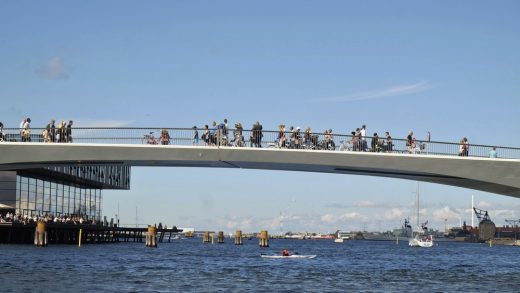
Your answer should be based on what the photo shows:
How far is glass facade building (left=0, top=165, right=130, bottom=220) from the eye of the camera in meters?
76.8

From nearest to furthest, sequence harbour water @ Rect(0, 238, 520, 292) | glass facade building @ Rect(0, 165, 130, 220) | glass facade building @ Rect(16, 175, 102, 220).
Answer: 1. harbour water @ Rect(0, 238, 520, 292)
2. glass facade building @ Rect(0, 165, 130, 220)
3. glass facade building @ Rect(16, 175, 102, 220)

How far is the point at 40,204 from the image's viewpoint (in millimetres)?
82750

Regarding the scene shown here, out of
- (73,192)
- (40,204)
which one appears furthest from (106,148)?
(73,192)

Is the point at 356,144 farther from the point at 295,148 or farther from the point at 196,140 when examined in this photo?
the point at 196,140

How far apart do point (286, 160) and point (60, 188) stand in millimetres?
50418

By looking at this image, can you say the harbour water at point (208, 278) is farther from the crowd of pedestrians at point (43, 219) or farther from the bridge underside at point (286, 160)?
the crowd of pedestrians at point (43, 219)

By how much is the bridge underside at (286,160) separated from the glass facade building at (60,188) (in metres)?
20.0

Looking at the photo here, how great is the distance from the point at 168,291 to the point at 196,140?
33.2 feet

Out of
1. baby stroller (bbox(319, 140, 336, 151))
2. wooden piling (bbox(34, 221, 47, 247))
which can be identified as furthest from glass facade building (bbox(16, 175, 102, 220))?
baby stroller (bbox(319, 140, 336, 151))

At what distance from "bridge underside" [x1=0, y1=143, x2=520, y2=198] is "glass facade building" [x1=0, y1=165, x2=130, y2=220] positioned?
20003mm

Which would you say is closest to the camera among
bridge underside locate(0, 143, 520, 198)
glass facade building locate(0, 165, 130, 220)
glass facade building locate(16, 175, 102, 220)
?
bridge underside locate(0, 143, 520, 198)

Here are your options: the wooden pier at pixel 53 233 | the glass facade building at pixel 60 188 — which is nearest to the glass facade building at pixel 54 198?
the glass facade building at pixel 60 188

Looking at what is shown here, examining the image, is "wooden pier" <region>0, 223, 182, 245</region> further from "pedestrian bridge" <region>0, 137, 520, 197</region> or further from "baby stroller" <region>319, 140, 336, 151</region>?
"baby stroller" <region>319, 140, 336, 151</region>

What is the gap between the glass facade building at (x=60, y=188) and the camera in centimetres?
7675
